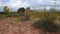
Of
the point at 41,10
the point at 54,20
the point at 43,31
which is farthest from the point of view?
the point at 41,10

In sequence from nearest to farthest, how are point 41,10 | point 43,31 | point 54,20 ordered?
point 43,31 < point 54,20 < point 41,10

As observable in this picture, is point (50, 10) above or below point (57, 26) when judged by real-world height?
above

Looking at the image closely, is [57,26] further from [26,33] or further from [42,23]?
[26,33]

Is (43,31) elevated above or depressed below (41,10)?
below

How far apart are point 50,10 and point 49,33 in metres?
2.73

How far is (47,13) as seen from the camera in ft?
50.5

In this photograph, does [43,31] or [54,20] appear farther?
[54,20]

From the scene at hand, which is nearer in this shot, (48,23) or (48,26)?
(48,26)

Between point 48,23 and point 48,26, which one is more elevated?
point 48,23

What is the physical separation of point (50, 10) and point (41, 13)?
2.82ft

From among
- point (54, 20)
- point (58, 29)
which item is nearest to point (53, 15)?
point (54, 20)

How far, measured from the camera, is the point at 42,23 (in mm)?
14328

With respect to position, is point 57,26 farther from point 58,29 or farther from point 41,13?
point 41,13

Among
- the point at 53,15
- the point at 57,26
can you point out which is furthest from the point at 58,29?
the point at 53,15
